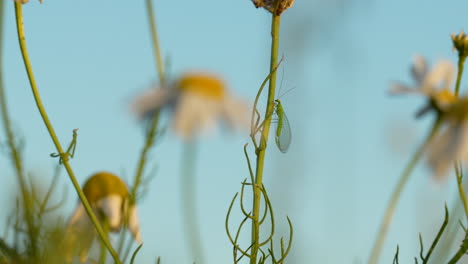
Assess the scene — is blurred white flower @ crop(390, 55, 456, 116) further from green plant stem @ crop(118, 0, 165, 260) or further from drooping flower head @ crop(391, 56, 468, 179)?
green plant stem @ crop(118, 0, 165, 260)

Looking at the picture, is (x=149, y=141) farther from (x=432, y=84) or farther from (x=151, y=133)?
(x=432, y=84)

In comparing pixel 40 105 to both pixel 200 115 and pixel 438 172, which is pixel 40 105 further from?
pixel 438 172

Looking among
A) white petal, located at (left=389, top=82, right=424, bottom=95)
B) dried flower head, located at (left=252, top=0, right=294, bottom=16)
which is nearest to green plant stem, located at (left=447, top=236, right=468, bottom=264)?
dried flower head, located at (left=252, top=0, right=294, bottom=16)

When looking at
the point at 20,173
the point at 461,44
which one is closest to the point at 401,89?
the point at 461,44

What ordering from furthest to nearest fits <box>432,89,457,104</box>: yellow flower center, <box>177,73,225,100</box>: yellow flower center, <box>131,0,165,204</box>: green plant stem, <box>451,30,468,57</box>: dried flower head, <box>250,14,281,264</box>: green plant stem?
<box>177,73,225,100</box>: yellow flower center < <box>432,89,457,104</box>: yellow flower center < <box>451,30,468,57</box>: dried flower head < <box>131,0,165,204</box>: green plant stem < <box>250,14,281,264</box>: green plant stem

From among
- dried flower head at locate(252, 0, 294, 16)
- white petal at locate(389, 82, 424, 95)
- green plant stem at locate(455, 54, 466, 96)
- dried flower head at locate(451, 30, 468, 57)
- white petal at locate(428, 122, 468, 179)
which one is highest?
dried flower head at locate(252, 0, 294, 16)

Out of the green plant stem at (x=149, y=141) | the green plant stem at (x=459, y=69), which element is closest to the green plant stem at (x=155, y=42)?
the green plant stem at (x=149, y=141)

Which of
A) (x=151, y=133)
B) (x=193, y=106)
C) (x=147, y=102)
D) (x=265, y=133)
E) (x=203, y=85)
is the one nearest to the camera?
(x=265, y=133)

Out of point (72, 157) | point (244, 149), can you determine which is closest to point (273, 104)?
point (244, 149)
